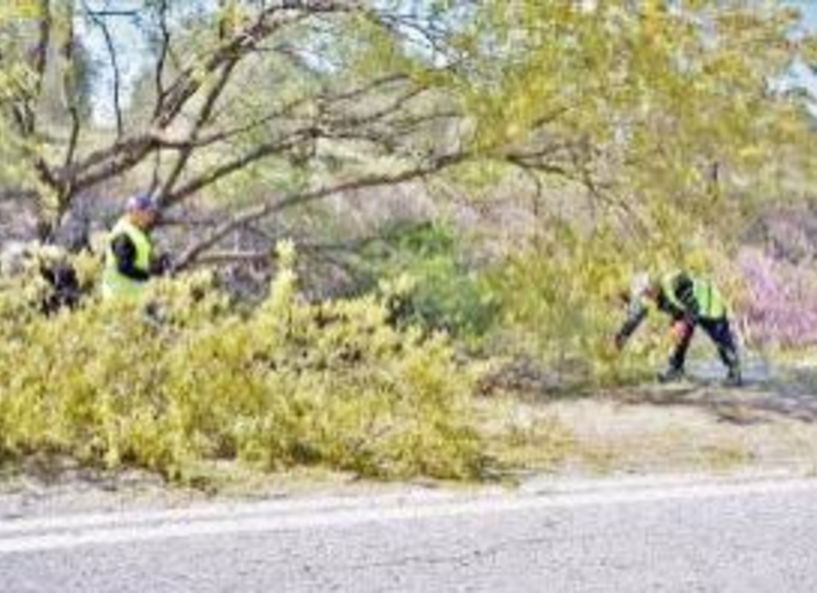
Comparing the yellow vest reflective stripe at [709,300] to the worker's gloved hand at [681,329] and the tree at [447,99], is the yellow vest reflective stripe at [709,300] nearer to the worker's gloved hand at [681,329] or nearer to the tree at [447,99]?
the worker's gloved hand at [681,329]

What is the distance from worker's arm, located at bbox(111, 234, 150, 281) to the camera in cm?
1088

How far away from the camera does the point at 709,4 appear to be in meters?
12.9

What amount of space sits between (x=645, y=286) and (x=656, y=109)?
7.39ft

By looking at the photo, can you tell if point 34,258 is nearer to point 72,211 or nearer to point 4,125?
point 4,125

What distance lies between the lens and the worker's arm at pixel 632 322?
14.4 metres

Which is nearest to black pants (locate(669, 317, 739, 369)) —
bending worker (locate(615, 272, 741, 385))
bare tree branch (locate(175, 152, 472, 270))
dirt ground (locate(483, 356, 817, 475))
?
bending worker (locate(615, 272, 741, 385))

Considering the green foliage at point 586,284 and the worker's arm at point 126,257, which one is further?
the green foliage at point 586,284

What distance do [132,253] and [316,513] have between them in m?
4.92

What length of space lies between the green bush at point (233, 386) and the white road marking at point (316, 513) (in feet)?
3.10

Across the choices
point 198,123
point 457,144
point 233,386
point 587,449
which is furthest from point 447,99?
point 233,386

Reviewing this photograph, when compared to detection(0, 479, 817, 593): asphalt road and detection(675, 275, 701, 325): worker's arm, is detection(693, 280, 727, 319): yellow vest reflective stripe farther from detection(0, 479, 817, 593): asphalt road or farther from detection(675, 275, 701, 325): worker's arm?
detection(0, 479, 817, 593): asphalt road

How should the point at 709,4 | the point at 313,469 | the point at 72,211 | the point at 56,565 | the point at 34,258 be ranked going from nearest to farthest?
1. the point at 56,565
2. the point at 313,469
3. the point at 34,258
4. the point at 709,4
5. the point at 72,211

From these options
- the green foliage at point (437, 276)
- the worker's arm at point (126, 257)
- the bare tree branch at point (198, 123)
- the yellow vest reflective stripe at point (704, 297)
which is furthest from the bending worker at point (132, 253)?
the yellow vest reflective stripe at point (704, 297)

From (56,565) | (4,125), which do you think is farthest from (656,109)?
(56,565)
